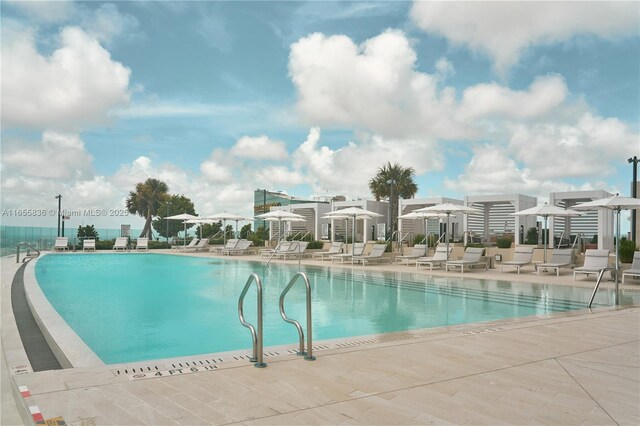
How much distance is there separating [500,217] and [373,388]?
2815cm

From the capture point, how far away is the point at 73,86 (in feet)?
48.4

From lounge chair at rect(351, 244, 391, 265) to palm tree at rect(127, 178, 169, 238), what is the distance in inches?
1401

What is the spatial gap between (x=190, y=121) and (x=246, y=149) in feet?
41.8

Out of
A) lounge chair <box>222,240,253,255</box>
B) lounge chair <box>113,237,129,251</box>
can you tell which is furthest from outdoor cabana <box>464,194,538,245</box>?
lounge chair <box>113,237,129,251</box>

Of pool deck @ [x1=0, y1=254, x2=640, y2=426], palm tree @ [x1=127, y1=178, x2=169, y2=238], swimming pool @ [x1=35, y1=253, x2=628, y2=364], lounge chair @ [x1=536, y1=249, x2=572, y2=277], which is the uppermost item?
palm tree @ [x1=127, y1=178, x2=169, y2=238]

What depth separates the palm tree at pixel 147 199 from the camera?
47.9 m

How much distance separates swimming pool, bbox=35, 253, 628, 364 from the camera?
238 inches

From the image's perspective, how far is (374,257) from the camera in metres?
17.5

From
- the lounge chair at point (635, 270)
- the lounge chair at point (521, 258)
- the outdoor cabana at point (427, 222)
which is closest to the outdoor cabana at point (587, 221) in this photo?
the outdoor cabana at point (427, 222)

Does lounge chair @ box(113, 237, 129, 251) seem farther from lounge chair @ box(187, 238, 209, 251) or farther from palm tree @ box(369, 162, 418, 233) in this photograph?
palm tree @ box(369, 162, 418, 233)

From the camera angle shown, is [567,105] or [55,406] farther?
[567,105]

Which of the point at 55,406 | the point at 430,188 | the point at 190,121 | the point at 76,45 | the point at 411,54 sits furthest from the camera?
the point at 430,188

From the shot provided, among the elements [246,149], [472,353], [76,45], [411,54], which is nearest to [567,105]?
[411,54]

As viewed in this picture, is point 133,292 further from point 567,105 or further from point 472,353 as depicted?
point 567,105
